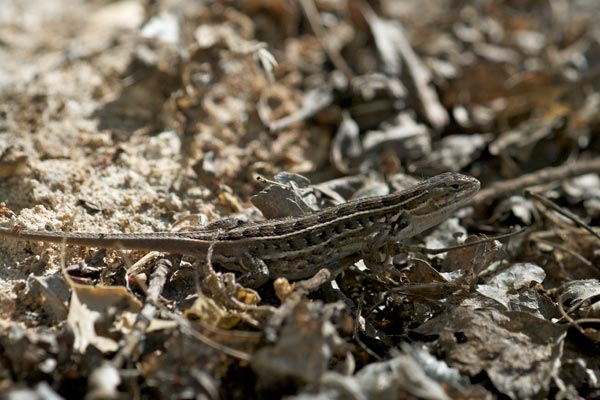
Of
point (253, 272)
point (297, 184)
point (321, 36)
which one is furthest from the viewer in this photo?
point (321, 36)

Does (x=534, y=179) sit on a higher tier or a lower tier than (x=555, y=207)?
lower

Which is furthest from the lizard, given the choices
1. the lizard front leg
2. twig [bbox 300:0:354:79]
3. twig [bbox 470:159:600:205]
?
twig [bbox 300:0:354:79]

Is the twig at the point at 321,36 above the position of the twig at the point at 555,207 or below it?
above

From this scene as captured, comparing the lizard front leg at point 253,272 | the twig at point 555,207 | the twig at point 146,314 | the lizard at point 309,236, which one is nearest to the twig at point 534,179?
the twig at point 555,207

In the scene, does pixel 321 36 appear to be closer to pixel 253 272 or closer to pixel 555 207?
pixel 555 207

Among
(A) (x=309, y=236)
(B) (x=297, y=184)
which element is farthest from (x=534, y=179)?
(A) (x=309, y=236)

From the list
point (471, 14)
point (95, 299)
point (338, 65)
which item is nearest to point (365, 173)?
point (338, 65)

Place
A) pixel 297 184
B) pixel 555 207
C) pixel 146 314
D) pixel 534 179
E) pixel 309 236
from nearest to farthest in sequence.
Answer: pixel 146 314 → pixel 309 236 → pixel 555 207 → pixel 297 184 → pixel 534 179

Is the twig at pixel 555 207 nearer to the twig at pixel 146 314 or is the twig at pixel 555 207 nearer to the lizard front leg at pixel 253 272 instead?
the lizard front leg at pixel 253 272

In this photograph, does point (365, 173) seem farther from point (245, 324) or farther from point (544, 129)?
point (245, 324)
